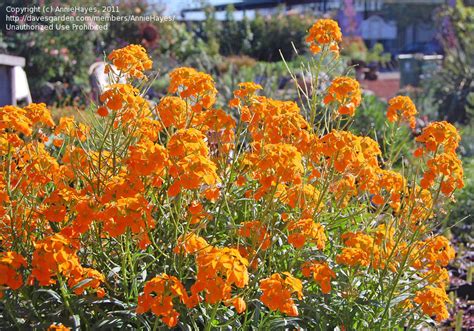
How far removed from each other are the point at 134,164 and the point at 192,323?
0.47m

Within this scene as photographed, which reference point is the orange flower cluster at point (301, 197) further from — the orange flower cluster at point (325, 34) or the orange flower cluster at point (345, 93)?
the orange flower cluster at point (325, 34)

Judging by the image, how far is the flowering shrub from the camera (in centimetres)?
187

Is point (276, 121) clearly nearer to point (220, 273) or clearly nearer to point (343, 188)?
point (343, 188)

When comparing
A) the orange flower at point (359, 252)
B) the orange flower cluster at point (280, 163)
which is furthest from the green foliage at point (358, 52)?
the orange flower cluster at point (280, 163)

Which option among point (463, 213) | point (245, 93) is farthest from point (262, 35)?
point (245, 93)

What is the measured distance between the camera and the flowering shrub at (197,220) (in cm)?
187

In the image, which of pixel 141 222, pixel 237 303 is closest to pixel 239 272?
pixel 237 303

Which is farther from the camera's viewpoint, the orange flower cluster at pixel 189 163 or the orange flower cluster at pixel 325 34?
the orange flower cluster at pixel 325 34

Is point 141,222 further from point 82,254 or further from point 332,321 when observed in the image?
point 332,321

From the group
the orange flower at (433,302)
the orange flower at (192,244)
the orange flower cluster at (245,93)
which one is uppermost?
the orange flower cluster at (245,93)

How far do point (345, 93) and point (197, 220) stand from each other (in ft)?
2.14

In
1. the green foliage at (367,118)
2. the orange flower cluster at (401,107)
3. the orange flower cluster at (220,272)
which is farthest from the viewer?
the green foliage at (367,118)

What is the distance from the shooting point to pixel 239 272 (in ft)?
5.17

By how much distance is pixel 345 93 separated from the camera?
2.37 metres
